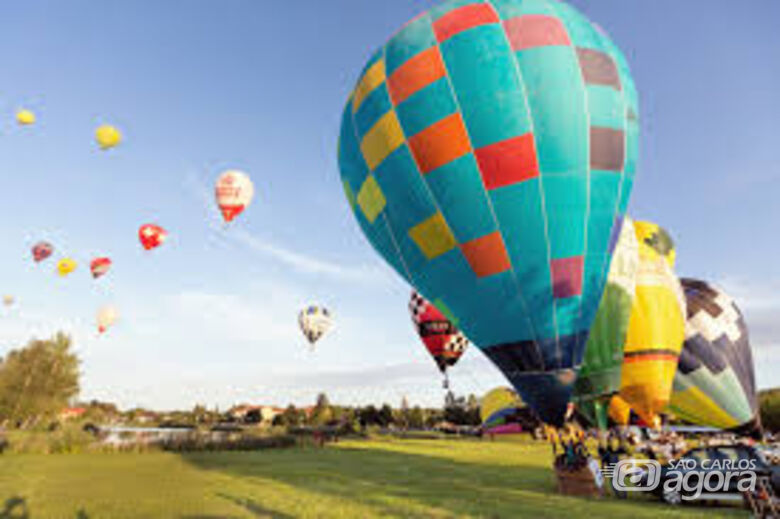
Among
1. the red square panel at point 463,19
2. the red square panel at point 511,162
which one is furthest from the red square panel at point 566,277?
the red square panel at point 463,19

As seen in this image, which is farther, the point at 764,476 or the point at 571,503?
the point at 571,503

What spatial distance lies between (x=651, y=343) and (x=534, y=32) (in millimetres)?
10698

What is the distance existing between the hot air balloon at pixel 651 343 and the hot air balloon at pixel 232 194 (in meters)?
16.9

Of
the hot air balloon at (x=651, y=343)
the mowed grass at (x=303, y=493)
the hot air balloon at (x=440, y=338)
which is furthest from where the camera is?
the hot air balloon at (x=440, y=338)

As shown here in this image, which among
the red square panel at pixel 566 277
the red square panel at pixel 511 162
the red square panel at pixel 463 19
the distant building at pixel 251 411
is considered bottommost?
the distant building at pixel 251 411

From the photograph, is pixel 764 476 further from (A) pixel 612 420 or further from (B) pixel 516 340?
(A) pixel 612 420

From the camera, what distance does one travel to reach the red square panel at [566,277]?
1027cm

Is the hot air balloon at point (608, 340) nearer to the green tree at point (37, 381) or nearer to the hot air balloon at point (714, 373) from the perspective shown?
the hot air balloon at point (714, 373)

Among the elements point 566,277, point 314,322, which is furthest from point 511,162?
point 314,322

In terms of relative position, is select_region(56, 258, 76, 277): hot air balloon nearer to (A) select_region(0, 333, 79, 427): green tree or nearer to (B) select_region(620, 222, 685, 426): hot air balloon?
(A) select_region(0, 333, 79, 427): green tree

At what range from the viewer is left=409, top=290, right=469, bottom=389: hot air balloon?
85.8 ft

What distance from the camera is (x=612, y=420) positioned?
18734 mm

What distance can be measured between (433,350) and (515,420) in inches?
616

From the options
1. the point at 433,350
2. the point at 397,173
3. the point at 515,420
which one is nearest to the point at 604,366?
the point at 397,173
